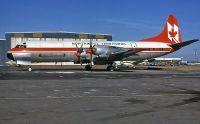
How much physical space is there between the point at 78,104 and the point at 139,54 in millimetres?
43320

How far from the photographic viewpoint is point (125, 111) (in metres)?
12.7

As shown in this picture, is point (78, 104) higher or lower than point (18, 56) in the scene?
lower

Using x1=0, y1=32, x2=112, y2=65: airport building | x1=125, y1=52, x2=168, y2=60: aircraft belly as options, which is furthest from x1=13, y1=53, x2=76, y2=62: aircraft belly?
x1=0, y1=32, x2=112, y2=65: airport building

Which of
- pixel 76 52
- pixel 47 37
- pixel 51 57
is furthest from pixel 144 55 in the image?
pixel 47 37

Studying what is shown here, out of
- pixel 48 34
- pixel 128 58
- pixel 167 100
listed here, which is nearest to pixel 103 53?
pixel 128 58

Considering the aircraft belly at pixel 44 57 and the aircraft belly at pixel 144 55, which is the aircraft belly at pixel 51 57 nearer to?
the aircraft belly at pixel 44 57

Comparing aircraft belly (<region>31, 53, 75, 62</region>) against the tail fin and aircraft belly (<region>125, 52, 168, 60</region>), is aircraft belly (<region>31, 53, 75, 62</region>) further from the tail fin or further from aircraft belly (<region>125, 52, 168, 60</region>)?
the tail fin

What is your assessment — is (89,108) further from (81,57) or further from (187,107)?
(81,57)

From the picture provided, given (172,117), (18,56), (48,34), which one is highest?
(48,34)

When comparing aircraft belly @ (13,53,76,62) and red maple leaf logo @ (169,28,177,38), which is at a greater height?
red maple leaf logo @ (169,28,177,38)

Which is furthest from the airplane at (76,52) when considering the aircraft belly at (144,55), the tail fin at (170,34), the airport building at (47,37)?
the airport building at (47,37)

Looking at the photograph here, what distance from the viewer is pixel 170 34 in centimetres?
6209

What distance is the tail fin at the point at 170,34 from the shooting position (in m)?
60.9

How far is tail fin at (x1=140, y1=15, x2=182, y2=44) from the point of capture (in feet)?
200
